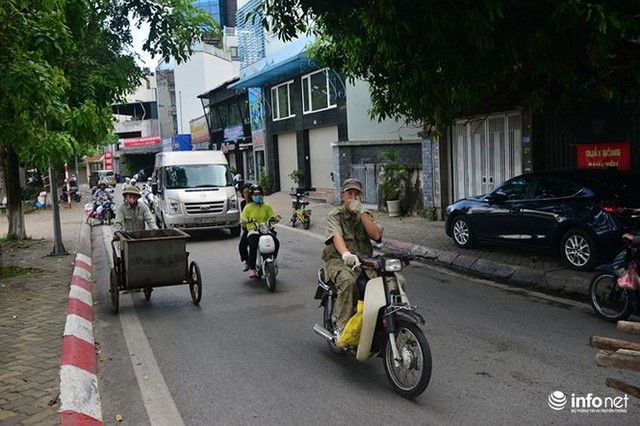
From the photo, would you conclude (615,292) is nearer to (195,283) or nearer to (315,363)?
(315,363)

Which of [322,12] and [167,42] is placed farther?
[167,42]

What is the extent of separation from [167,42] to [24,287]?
484cm

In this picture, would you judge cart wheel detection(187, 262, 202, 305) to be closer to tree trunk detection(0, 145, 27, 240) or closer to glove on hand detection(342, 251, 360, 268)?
glove on hand detection(342, 251, 360, 268)

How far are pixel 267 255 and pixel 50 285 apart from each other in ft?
12.0

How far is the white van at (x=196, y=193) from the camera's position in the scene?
50.0 feet

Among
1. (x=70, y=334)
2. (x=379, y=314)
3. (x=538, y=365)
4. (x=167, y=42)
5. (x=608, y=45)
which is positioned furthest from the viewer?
(x=167, y=42)

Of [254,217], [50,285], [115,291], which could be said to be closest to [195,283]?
[115,291]

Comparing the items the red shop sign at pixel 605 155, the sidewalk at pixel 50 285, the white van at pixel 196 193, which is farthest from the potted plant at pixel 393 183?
the red shop sign at pixel 605 155

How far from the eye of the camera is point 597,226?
28.8 ft

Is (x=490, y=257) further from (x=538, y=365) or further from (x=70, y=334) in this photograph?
(x=70, y=334)

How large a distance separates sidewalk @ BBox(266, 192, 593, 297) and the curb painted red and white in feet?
20.5

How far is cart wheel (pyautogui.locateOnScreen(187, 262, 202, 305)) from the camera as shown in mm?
→ 8070

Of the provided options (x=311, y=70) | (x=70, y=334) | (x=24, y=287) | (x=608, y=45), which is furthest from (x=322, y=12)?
(x=311, y=70)

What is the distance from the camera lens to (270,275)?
8.94 metres
